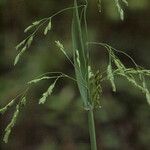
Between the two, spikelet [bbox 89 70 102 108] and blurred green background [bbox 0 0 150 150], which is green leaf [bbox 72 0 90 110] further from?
blurred green background [bbox 0 0 150 150]

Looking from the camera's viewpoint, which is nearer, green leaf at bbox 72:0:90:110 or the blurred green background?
green leaf at bbox 72:0:90:110

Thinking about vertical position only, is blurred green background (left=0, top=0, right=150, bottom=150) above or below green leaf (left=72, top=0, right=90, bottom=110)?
below

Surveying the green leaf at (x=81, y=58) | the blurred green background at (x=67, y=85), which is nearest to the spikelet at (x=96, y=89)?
the green leaf at (x=81, y=58)

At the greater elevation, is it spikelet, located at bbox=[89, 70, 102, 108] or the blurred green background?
spikelet, located at bbox=[89, 70, 102, 108]

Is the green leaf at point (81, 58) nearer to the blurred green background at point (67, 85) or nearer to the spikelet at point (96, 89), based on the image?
the spikelet at point (96, 89)

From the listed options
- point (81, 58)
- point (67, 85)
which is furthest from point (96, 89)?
point (67, 85)

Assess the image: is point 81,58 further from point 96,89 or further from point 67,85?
point 67,85

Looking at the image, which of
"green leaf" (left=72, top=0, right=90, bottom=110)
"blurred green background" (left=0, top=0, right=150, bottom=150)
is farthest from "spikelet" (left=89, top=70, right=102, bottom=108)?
"blurred green background" (left=0, top=0, right=150, bottom=150)

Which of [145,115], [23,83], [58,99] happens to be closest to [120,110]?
[145,115]
